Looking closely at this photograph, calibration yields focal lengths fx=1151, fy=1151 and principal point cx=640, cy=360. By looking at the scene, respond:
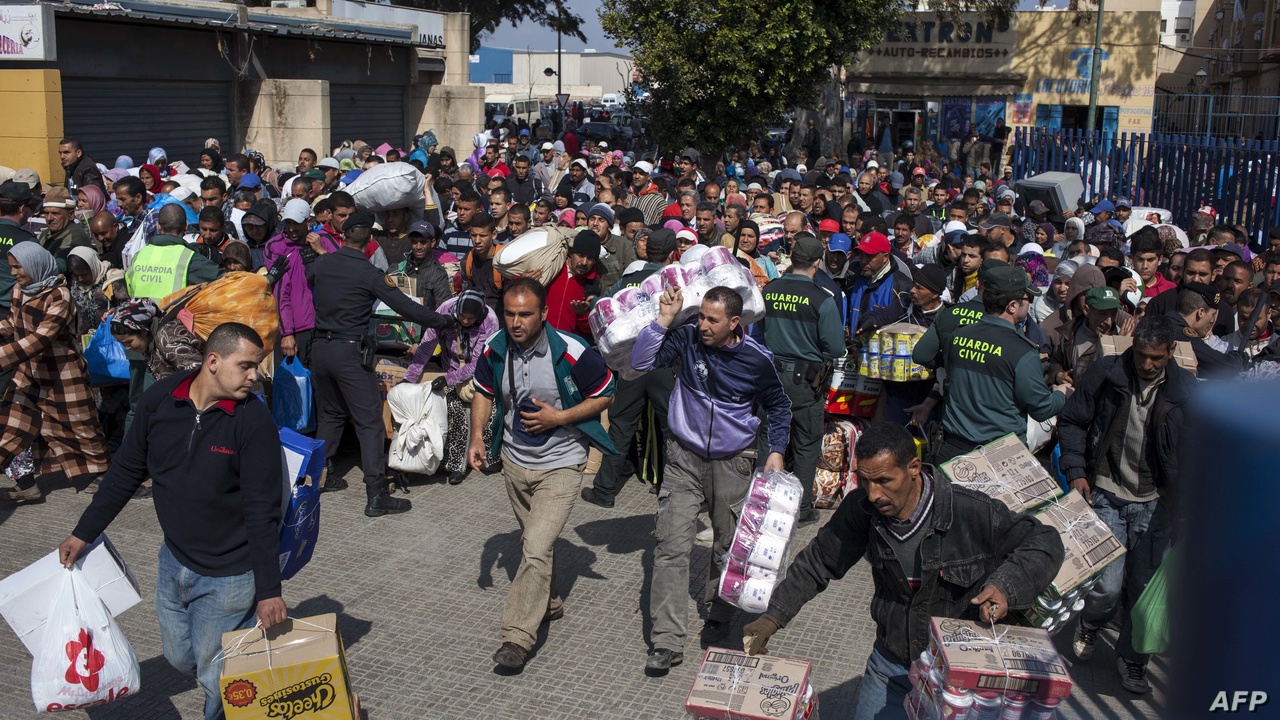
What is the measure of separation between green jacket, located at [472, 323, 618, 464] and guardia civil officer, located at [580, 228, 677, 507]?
6.35ft

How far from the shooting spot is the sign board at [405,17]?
26.7 m

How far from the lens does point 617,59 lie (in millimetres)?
96312

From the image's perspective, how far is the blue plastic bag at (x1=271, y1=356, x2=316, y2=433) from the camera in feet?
26.2

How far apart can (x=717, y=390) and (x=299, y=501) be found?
80.3 inches

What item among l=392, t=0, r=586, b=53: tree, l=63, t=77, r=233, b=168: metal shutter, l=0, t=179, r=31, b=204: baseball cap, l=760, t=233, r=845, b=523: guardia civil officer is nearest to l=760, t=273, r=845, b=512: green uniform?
l=760, t=233, r=845, b=523: guardia civil officer

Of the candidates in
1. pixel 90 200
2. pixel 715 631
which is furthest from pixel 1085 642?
pixel 90 200

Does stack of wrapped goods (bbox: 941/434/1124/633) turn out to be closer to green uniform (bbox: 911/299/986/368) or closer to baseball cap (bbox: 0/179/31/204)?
green uniform (bbox: 911/299/986/368)

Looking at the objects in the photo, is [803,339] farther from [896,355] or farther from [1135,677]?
[1135,677]

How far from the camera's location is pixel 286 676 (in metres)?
4.04

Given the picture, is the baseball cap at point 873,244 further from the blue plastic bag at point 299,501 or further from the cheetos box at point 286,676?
the cheetos box at point 286,676

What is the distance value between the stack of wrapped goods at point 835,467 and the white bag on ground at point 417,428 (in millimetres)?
2706

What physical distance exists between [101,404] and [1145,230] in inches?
329

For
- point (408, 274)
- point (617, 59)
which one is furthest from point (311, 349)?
point (617, 59)

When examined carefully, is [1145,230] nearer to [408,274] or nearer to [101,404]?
[408,274]
